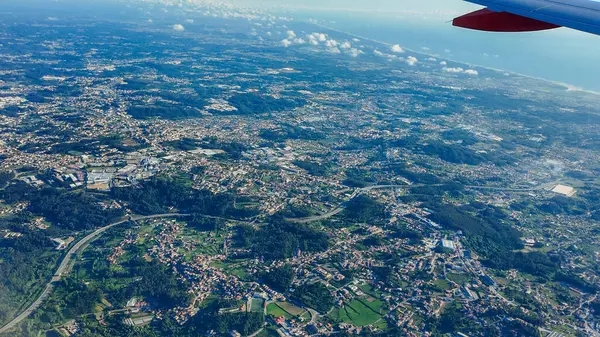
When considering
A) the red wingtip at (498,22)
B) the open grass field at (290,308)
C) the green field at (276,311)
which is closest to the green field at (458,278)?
the open grass field at (290,308)

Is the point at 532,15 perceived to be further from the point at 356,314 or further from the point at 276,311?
the point at 276,311

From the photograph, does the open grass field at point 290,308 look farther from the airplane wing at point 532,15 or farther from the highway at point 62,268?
the airplane wing at point 532,15

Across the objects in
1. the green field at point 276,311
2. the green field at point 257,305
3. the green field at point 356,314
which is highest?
the green field at point 257,305

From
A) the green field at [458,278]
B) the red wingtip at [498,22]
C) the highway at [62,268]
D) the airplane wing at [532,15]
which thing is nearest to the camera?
the airplane wing at [532,15]

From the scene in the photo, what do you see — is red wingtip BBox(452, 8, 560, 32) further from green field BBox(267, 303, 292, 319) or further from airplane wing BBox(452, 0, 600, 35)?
green field BBox(267, 303, 292, 319)

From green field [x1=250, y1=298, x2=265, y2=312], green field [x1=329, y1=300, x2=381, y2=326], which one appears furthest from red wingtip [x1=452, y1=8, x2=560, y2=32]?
green field [x1=250, y1=298, x2=265, y2=312]

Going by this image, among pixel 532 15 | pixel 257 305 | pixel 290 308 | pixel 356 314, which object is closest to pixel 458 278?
pixel 356 314
